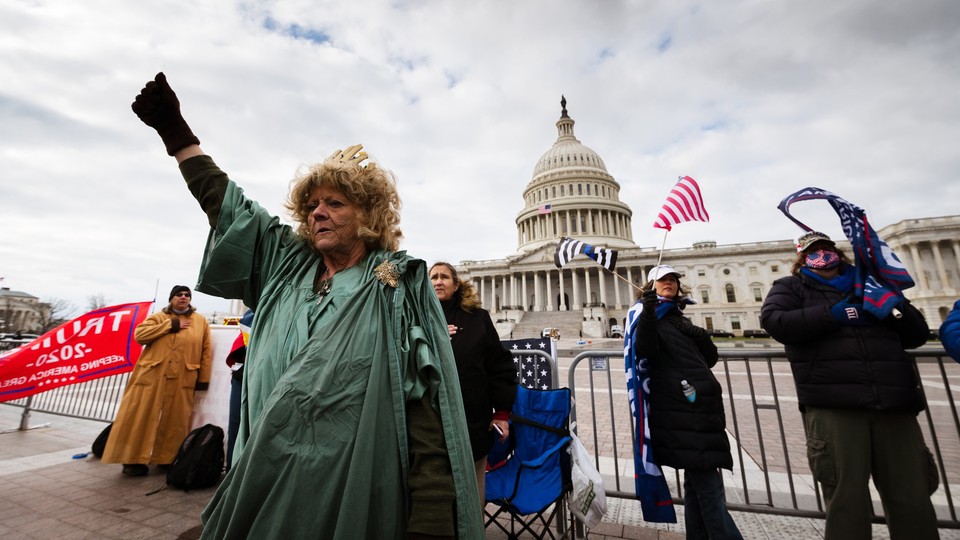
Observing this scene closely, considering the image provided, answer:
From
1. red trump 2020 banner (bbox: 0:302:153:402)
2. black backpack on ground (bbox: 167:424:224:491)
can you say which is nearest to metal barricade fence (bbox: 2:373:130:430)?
red trump 2020 banner (bbox: 0:302:153:402)

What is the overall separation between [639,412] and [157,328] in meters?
6.13

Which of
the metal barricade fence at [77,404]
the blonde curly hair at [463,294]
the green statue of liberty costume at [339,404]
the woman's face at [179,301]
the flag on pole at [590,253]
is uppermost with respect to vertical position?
the flag on pole at [590,253]

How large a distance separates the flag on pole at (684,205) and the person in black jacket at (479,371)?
428cm

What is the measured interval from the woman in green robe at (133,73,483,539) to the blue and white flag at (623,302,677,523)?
2169 millimetres

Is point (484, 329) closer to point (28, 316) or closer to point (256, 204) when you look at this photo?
point (256, 204)

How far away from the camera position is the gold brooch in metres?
1.70

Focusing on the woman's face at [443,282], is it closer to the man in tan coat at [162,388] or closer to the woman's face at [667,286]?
the woman's face at [667,286]

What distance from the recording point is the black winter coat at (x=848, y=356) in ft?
8.89

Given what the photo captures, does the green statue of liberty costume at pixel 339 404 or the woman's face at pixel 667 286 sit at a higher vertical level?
the woman's face at pixel 667 286

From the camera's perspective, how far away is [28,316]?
57.3 metres

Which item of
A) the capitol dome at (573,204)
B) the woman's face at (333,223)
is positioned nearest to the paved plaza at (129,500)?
the woman's face at (333,223)

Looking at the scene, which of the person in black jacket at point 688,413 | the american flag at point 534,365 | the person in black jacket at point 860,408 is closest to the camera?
the person in black jacket at point 860,408

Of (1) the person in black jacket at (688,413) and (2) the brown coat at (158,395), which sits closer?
(1) the person in black jacket at (688,413)

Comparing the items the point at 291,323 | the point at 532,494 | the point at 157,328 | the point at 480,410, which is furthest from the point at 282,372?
the point at 157,328
